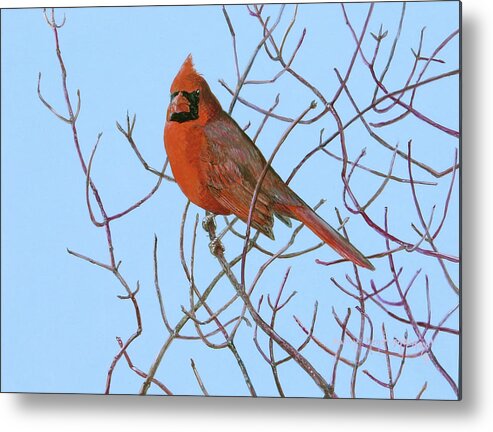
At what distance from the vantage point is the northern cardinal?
180cm

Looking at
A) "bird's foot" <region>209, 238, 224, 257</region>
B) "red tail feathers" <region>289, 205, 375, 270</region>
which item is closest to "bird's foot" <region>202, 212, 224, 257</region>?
"bird's foot" <region>209, 238, 224, 257</region>

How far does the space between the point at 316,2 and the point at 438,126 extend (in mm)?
338

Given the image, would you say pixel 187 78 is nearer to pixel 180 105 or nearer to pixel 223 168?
pixel 180 105

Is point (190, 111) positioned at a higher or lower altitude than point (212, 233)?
higher

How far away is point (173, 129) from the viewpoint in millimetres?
1814

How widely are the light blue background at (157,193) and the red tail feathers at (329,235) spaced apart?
2 centimetres

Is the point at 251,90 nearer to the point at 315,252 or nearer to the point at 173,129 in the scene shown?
the point at 173,129

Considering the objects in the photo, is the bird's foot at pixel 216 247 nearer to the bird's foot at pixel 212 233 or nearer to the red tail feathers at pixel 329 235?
the bird's foot at pixel 212 233

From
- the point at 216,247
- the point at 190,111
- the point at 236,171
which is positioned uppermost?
the point at 190,111

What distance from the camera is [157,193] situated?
6.02ft

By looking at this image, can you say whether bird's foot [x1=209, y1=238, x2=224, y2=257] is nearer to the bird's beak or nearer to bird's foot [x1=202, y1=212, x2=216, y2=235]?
bird's foot [x1=202, y1=212, x2=216, y2=235]

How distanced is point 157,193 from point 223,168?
0.48 ft

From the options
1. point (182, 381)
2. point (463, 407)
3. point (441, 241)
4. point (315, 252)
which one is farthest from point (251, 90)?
point (463, 407)

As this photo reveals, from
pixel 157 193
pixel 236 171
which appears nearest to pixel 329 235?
pixel 236 171
